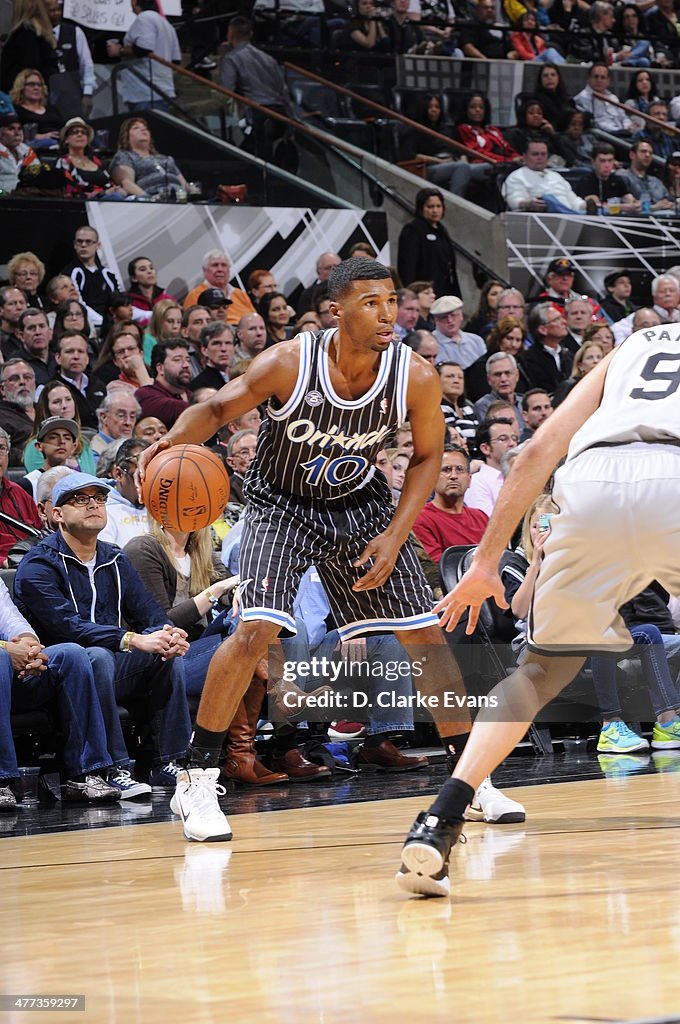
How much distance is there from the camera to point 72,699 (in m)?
5.68

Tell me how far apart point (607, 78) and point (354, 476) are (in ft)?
39.8

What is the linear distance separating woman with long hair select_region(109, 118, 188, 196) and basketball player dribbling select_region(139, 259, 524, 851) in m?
7.17

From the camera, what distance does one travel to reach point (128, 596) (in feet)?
20.4

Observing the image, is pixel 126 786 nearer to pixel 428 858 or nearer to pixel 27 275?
pixel 428 858

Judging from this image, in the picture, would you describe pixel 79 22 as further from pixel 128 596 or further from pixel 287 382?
pixel 287 382

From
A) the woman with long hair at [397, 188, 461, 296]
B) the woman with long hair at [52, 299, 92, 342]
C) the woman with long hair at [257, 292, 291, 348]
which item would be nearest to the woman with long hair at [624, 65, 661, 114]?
the woman with long hair at [397, 188, 461, 296]

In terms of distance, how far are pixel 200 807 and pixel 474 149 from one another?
10.8 metres

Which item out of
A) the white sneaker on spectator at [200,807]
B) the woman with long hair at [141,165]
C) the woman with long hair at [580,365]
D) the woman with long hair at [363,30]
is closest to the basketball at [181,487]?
the white sneaker on spectator at [200,807]

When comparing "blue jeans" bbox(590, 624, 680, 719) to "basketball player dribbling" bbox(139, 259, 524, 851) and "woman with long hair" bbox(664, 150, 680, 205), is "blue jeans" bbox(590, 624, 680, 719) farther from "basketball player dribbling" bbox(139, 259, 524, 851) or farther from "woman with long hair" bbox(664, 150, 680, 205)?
"woman with long hair" bbox(664, 150, 680, 205)

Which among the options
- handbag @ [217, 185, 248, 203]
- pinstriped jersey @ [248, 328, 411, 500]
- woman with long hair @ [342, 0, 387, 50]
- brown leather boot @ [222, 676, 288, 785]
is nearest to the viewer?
pinstriped jersey @ [248, 328, 411, 500]

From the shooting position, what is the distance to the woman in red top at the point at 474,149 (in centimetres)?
1349

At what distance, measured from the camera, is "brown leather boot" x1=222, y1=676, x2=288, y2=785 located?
243 inches

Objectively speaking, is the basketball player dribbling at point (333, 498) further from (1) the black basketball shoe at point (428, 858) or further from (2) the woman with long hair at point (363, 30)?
(2) the woman with long hair at point (363, 30)

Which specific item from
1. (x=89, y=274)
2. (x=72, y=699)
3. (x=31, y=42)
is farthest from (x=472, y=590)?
(x=31, y=42)
